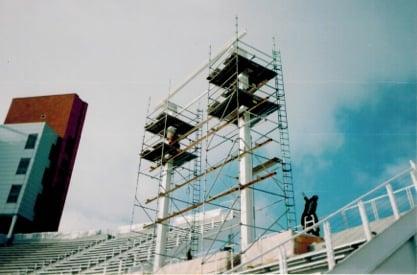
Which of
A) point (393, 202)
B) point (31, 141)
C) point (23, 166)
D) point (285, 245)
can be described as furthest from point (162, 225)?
point (31, 141)

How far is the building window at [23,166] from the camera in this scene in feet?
147

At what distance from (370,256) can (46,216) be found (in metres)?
44.8

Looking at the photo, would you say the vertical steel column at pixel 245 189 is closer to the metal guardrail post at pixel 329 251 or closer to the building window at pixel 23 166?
the metal guardrail post at pixel 329 251

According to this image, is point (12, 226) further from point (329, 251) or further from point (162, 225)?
point (329, 251)

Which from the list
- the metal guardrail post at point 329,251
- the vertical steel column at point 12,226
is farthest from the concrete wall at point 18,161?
the metal guardrail post at point 329,251

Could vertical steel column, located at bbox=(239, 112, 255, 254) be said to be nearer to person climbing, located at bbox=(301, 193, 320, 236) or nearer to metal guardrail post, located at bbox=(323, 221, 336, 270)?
person climbing, located at bbox=(301, 193, 320, 236)

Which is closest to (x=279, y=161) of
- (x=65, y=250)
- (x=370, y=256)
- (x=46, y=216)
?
(x=370, y=256)

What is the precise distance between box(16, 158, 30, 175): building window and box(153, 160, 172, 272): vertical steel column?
84.6ft

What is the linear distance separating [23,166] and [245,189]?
35429 millimetres

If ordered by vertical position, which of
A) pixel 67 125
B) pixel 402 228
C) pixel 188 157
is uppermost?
pixel 67 125

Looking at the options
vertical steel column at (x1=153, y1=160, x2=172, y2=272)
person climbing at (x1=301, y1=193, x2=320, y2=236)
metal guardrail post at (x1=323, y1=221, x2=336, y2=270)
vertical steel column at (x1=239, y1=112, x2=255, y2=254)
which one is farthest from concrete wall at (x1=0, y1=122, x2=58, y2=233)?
metal guardrail post at (x1=323, y1=221, x2=336, y2=270)

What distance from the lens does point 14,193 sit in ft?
142

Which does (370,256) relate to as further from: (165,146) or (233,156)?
(165,146)

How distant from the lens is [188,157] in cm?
2616
